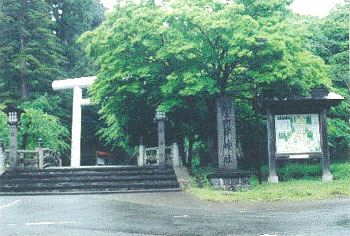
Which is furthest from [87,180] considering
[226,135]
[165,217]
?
[165,217]

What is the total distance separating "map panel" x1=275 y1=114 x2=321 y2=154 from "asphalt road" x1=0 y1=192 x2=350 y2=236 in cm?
456

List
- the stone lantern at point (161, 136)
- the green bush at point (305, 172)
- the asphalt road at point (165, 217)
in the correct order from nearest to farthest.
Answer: the asphalt road at point (165, 217), the stone lantern at point (161, 136), the green bush at point (305, 172)

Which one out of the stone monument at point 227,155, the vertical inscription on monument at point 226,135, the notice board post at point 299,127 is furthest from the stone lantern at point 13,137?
the notice board post at point 299,127

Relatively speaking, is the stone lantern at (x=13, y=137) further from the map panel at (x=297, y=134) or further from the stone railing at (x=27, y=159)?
the map panel at (x=297, y=134)

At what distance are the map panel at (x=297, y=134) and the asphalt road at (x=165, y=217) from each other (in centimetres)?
456

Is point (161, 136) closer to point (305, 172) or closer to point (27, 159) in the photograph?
point (27, 159)

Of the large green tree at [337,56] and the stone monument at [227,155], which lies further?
the large green tree at [337,56]

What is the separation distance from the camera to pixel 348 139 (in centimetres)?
2066

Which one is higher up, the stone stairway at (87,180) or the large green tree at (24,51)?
the large green tree at (24,51)

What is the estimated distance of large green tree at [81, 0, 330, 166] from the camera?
1402 cm

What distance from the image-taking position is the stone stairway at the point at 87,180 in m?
15.2

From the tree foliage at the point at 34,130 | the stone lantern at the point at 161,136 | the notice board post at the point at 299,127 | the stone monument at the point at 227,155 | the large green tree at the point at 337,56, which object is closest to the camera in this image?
the stone monument at the point at 227,155

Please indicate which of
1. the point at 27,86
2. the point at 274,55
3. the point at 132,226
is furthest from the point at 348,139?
the point at 27,86

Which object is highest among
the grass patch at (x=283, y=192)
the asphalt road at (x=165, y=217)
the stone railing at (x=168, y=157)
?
the stone railing at (x=168, y=157)
